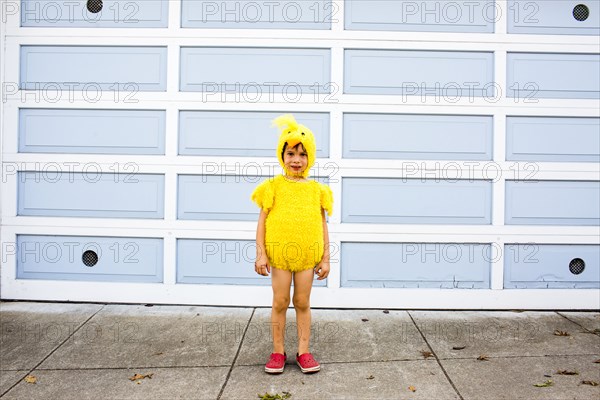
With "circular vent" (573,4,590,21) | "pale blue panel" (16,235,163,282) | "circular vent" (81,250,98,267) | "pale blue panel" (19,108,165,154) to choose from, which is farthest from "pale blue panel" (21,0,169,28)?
"circular vent" (573,4,590,21)

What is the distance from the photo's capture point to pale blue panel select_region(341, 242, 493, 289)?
373 cm

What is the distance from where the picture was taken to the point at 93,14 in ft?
12.2

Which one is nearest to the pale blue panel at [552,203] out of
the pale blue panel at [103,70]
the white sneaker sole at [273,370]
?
the white sneaker sole at [273,370]

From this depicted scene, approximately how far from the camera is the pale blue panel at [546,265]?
12.3 ft

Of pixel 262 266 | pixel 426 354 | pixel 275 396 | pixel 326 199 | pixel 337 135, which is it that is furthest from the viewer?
pixel 337 135

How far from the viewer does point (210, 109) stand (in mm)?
3691

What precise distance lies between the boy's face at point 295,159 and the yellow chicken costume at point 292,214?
0.03 metres

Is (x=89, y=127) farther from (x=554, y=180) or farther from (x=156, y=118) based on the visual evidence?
(x=554, y=180)

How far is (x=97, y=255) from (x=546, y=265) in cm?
395

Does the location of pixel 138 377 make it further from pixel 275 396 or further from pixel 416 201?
pixel 416 201

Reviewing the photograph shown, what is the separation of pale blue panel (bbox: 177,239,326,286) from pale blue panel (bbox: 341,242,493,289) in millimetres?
370

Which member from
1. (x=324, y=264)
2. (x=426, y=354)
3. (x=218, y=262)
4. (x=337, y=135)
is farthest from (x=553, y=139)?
(x=218, y=262)

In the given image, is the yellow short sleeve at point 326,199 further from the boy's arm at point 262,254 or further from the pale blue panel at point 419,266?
the pale blue panel at point 419,266

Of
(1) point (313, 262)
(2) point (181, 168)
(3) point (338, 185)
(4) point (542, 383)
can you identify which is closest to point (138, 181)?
(2) point (181, 168)
